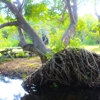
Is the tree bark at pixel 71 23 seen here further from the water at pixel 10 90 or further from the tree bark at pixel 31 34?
the water at pixel 10 90

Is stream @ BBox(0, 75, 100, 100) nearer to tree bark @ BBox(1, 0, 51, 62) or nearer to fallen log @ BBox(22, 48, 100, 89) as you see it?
fallen log @ BBox(22, 48, 100, 89)

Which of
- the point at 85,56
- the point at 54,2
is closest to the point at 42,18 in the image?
the point at 54,2

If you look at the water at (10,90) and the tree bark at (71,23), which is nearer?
the water at (10,90)

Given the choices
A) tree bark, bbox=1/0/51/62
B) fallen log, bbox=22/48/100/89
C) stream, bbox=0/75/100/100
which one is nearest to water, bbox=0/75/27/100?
stream, bbox=0/75/100/100

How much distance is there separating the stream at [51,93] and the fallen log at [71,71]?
0.42 m

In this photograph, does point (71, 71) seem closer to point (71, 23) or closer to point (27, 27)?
point (27, 27)

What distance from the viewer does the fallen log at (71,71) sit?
941cm

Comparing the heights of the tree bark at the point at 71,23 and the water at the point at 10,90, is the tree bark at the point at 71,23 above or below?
above

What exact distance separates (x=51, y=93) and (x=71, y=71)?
5.00ft

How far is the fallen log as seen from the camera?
370 inches

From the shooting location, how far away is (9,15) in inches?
487

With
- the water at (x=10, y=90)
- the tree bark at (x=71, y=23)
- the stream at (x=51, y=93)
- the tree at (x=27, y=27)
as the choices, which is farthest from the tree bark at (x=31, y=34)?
the stream at (x=51, y=93)

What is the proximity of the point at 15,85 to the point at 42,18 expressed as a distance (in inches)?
215

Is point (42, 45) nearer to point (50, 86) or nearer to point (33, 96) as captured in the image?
point (50, 86)
